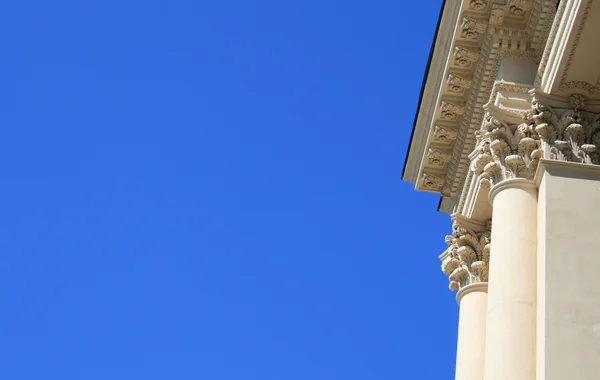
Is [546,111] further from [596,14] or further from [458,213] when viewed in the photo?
[458,213]

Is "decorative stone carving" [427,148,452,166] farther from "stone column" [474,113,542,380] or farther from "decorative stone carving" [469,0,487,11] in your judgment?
"decorative stone carving" [469,0,487,11]

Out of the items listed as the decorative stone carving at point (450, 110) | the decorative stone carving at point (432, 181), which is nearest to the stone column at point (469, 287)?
the decorative stone carving at point (432, 181)

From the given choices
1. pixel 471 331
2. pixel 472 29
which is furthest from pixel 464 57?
pixel 471 331

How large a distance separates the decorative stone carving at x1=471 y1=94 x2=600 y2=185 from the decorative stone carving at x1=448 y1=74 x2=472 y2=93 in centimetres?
322

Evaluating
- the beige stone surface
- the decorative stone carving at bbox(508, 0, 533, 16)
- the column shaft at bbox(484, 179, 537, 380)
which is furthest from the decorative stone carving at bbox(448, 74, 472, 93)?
the beige stone surface

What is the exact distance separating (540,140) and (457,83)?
16.4 ft

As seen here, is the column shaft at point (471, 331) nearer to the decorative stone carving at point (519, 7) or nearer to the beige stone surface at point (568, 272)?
the beige stone surface at point (568, 272)

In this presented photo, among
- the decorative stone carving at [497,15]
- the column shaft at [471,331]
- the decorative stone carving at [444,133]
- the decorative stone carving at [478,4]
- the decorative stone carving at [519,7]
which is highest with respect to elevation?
the decorative stone carving at [478,4]

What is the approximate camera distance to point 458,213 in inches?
1286

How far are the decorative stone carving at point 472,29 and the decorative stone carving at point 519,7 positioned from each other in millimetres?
828

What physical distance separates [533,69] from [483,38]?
1.65 meters

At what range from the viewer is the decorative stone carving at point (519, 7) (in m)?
29.5

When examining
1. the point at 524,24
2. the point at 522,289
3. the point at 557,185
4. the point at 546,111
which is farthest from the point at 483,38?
the point at 522,289

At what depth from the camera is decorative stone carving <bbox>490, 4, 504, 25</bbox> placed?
29712mm
